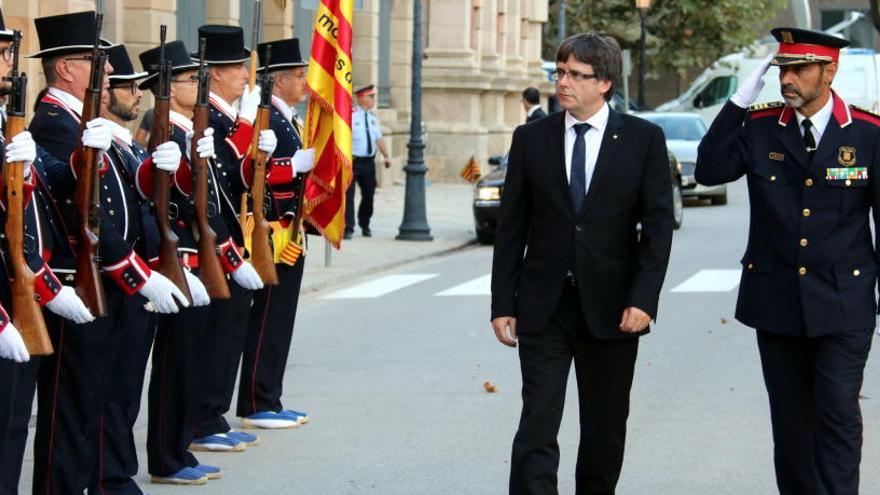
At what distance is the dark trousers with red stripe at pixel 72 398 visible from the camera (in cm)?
674

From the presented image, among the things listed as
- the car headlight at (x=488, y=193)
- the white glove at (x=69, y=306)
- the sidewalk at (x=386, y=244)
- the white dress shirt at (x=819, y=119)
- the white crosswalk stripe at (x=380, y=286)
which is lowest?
the sidewalk at (x=386, y=244)

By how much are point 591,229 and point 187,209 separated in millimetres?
2084

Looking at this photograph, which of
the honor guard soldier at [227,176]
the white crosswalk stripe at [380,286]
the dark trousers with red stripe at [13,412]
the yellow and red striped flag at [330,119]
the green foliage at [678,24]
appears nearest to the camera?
the dark trousers with red stripe at [13,412]

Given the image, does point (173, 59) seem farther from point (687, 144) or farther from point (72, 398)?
point (687, 144)

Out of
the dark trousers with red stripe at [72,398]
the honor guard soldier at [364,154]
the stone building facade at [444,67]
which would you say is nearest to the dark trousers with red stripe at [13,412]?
the dark trousers with red stripe at [72,398]

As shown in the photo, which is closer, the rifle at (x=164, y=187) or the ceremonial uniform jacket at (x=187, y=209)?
the rifle at (x=164, y=187)

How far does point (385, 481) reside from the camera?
822cm

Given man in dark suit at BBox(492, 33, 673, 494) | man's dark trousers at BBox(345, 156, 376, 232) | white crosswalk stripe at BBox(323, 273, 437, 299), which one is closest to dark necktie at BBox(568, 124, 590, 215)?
man in dark suit at BBox(492, 33, 673, 494)

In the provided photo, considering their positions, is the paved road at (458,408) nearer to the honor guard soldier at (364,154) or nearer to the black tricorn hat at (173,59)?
the black tricorn hat at (173,59)

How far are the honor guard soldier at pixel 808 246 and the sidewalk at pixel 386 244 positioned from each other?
10.2 m

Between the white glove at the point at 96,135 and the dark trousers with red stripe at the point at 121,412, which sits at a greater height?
the white glove at the point at 96,135

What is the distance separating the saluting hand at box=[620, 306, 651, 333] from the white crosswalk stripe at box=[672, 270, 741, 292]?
33.6 feet

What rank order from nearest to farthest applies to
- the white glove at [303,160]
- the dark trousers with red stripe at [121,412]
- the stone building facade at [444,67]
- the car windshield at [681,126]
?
the dark trousers with red stripe at [121,412]
the white glove at [303,160]
the car windshield at [681,126]
the stone building facade at [444,67]

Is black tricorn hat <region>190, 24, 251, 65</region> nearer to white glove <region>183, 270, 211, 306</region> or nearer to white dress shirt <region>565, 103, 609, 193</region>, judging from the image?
white glove <region>183, 270, 211, 306</region>
